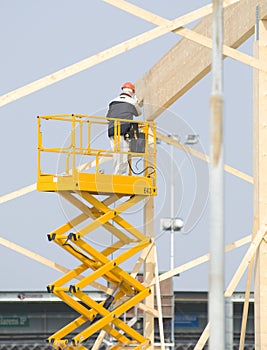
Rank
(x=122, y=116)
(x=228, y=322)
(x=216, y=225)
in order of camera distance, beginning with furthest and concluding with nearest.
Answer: (x=122, y=116) → (x=216, y=225) → (x=228, y=322)

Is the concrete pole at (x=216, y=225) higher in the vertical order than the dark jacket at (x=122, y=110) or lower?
lower

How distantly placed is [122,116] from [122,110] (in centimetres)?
10

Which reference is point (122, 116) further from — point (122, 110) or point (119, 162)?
point (119, 162)

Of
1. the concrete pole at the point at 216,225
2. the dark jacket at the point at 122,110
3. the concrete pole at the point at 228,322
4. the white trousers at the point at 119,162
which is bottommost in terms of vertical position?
the concrete pole at the point at 228,322

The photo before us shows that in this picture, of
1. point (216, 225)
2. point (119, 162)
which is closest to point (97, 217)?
point (119, 162)

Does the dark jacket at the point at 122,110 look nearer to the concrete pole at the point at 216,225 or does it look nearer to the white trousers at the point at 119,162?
the white trousers at the point at 119,162

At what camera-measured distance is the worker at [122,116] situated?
19.0 metres

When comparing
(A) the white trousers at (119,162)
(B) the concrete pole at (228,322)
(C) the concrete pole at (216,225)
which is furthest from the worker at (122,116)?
(B) the concrete pole at (228,322)

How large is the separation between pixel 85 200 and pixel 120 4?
4.01 m

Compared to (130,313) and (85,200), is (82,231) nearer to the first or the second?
(85,200)

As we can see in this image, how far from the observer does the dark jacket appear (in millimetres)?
19125

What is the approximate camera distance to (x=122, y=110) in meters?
19.2

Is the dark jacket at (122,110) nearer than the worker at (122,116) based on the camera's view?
No

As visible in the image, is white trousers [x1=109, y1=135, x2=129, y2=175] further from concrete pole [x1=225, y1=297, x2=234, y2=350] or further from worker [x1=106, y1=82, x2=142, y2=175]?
concrete pole [x1=225, y1=297, x2=234, y2=350]
